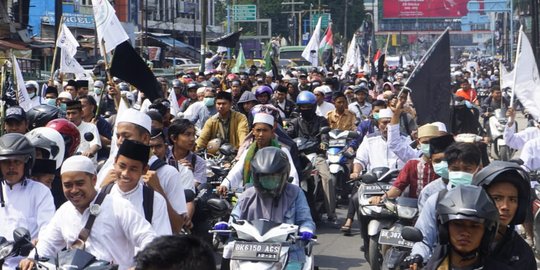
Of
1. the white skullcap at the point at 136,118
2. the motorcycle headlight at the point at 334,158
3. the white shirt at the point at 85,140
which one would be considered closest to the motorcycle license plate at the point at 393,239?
the white skullcap at the point at 136,118

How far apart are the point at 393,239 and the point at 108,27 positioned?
580 cm

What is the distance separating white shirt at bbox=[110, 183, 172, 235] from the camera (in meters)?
5.83

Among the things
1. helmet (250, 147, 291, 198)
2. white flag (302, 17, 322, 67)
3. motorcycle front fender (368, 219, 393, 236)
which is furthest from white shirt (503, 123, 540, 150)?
white flag (302, 17, 322, 67)

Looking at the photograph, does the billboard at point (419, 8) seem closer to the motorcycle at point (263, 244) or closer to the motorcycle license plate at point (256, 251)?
the motorcycle at point (263, 244)

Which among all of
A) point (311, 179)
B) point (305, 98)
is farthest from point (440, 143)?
point (305, 98)

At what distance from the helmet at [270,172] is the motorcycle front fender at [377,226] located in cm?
190

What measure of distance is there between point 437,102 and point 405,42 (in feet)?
415

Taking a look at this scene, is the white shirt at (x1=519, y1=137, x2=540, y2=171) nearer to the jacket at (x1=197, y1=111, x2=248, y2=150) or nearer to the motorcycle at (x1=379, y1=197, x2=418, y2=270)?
the motorcycle at (x1=379, y1=197, x2=418, y2=270)

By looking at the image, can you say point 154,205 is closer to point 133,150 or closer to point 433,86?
point 133,150

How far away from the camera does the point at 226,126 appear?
12594mm

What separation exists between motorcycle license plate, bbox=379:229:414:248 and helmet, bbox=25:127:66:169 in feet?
8.06

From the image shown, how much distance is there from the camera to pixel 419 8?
329 feet

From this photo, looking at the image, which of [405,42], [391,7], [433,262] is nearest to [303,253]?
[433,262]

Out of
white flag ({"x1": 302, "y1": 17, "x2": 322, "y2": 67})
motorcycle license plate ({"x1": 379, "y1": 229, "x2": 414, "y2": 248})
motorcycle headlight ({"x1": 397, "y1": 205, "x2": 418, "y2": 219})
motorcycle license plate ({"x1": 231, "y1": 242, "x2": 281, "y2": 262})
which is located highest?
white flag ({"x1": 302, "y1": 17, "x2": 322, "y2": 67})
